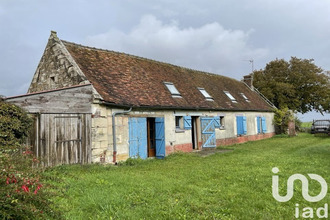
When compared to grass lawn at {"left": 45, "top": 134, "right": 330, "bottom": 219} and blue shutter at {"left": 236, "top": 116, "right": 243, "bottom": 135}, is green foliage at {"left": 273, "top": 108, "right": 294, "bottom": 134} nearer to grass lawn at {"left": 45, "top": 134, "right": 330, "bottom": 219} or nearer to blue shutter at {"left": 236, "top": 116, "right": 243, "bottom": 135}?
blue shutter at {"left": 236, "top": 116, "right": 243, "bottom": 135}

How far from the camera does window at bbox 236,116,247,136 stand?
55.6ft

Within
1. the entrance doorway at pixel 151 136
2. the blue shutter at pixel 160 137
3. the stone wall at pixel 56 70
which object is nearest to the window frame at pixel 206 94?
the entrance doorway at pixel 151 136

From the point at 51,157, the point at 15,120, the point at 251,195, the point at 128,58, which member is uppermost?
the point at 128,58

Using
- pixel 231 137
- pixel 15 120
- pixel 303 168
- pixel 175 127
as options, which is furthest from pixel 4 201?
pixel 231 137

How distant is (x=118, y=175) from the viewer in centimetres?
686

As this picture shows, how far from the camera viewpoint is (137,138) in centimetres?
1014

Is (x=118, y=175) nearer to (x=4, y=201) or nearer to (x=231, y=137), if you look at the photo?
(x=4, y=201)

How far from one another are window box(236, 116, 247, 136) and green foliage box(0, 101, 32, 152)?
1342 centimetres

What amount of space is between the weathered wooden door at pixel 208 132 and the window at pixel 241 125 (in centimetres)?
370

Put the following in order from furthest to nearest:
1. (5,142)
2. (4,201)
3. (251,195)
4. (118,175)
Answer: (118,175)
(5,142)
(251,195)
(4,201)

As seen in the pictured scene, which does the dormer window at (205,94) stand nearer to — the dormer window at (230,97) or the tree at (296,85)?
the dormer window at (230,97)

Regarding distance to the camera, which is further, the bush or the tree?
the tree

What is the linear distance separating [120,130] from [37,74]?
5.57 meters

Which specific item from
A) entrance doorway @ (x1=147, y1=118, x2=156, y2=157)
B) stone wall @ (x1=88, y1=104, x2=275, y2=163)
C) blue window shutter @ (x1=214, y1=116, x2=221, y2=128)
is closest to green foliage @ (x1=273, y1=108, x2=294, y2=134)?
stone wall @ (x1=88, y1=104, x2=275, y2=163)
